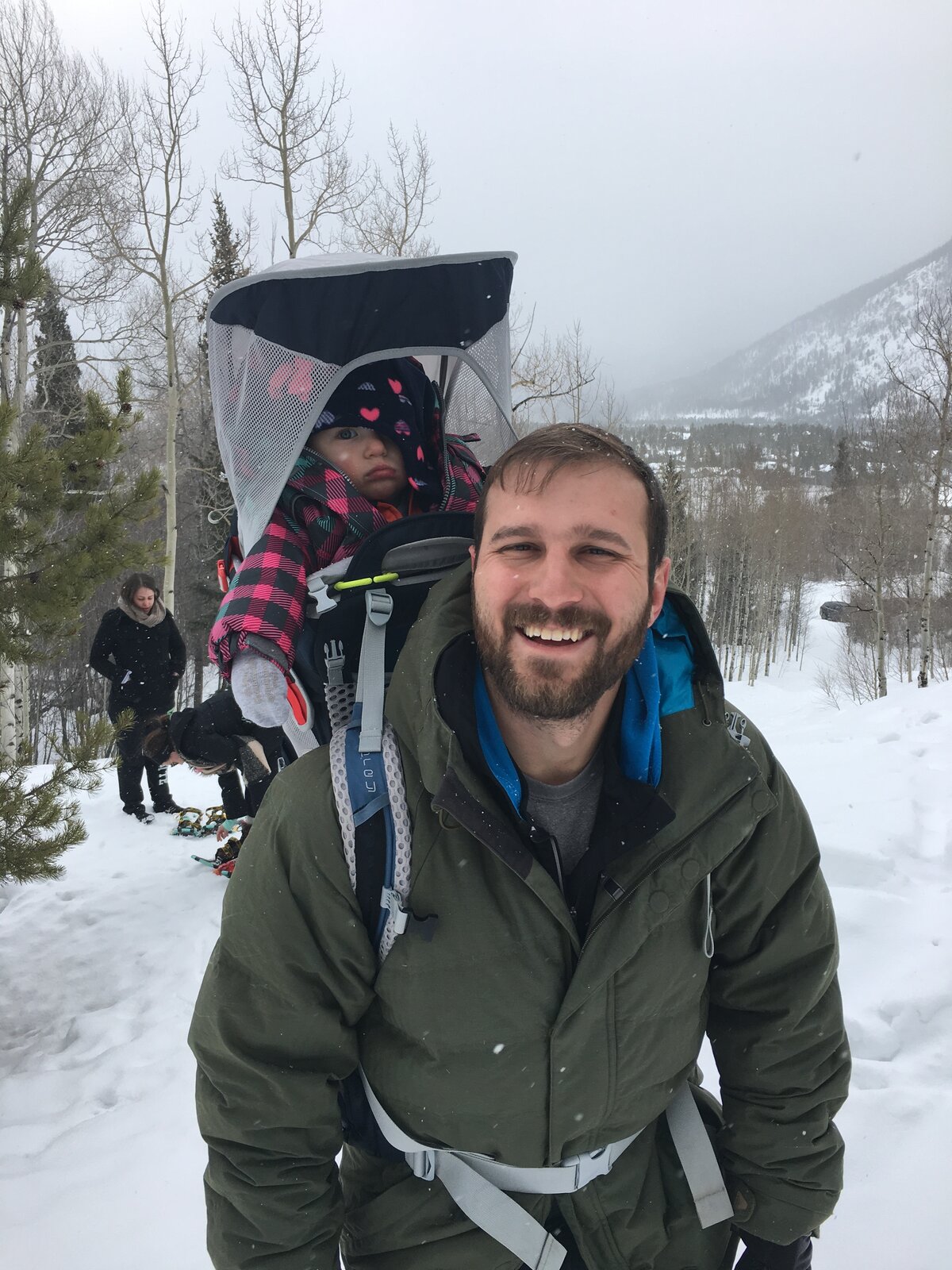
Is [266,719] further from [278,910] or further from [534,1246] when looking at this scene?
[534,1246]

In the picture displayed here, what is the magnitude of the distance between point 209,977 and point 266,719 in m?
0.58

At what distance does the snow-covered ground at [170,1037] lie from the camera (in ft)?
7.11

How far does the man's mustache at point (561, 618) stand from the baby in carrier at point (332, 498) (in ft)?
1.87

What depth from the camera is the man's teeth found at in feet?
4.17

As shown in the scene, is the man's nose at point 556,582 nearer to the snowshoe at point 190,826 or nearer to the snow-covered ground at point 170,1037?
the snow-covered ground at point 170,1037

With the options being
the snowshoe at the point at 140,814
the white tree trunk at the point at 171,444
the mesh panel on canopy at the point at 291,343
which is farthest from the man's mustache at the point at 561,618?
the white tree trunk at the point at 171,444

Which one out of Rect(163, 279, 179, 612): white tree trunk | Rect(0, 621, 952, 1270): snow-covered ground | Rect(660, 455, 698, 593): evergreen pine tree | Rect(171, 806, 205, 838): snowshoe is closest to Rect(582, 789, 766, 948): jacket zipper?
Rect(0, 621, 952, 1270): snow-covered ground

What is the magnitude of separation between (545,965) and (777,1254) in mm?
906

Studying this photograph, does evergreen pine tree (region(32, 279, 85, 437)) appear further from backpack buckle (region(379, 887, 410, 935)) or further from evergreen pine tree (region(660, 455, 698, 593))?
evergreen pine tree (region(660, 455, 698, 593))

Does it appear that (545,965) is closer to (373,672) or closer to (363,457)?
(373,672)

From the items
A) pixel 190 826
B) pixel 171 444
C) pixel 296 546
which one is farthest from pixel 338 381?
pixel 171 444

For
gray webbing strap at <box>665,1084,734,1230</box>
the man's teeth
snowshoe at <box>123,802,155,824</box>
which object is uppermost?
the man's teeth

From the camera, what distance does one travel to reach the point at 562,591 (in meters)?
1.27

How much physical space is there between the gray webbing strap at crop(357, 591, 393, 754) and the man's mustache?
0.93ft
